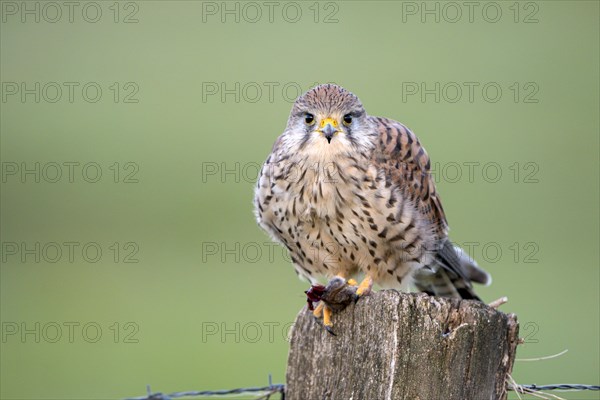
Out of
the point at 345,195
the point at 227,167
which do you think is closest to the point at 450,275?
the point at 345,195

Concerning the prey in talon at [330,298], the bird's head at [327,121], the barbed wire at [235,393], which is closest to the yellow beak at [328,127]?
the bird's head at [327,121]

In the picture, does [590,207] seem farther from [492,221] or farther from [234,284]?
[234,284]

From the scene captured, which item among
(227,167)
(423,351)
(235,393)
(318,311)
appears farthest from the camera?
(227,167)

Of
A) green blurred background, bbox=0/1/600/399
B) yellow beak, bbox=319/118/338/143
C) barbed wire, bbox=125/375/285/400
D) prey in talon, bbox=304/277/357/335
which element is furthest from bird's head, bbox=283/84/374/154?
green blurred background, bbox=0/1/600/399

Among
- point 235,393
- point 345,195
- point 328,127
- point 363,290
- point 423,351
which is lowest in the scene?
point 235,393

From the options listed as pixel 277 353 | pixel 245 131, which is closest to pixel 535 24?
pixel 245 131

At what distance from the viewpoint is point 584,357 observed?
8266mm

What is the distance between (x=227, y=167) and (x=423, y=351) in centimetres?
768

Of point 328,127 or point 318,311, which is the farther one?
point 328,127

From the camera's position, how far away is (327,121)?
4.79 metres

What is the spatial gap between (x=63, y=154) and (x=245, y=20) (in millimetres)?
4060

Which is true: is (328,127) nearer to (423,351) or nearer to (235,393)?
(235,393)

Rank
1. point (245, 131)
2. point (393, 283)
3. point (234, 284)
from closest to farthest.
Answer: point (393, 283) → point (234, 284) → point (245, 131)

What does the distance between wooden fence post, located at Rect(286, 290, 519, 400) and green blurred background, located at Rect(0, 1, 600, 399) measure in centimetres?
457
